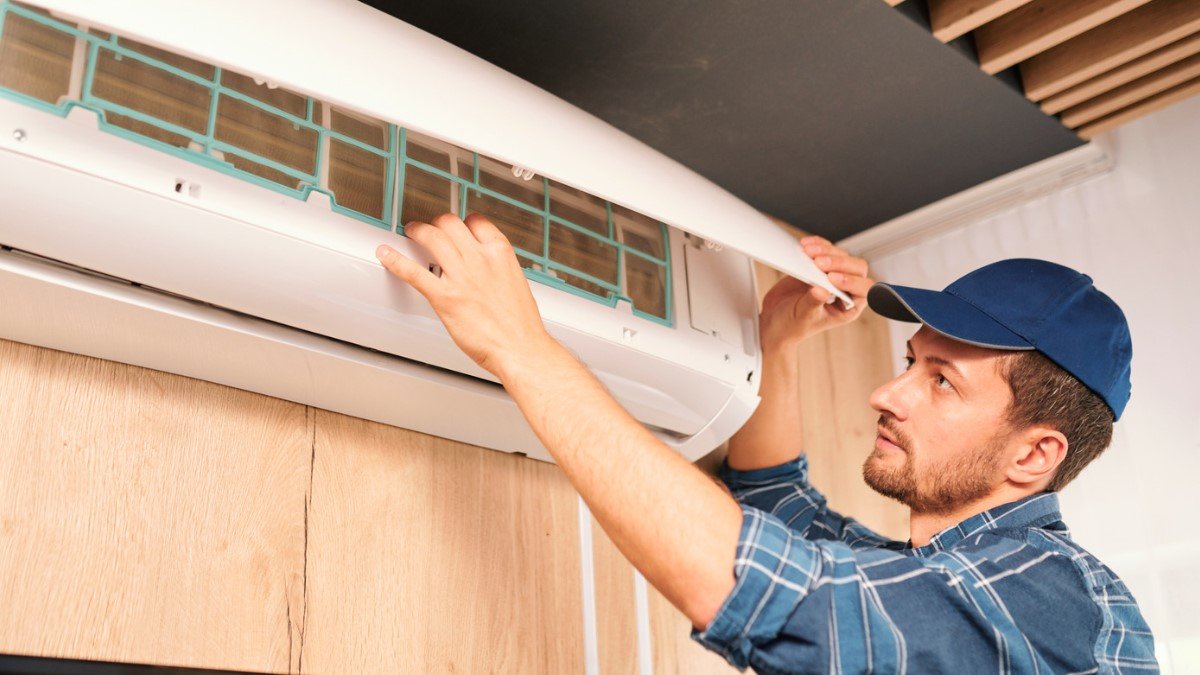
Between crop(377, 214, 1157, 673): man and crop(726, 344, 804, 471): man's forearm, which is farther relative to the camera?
crop(726, 344, 804, 471): man's forearm

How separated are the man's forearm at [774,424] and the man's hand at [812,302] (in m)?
0.03

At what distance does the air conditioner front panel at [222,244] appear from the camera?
92cm

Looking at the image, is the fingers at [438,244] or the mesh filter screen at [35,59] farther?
the fingers at [438,244]

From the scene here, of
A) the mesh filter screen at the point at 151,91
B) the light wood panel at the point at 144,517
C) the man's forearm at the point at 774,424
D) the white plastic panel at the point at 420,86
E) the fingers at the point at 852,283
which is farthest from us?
the man's forearm at the point at 774,424

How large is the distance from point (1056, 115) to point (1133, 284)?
12.0 inches

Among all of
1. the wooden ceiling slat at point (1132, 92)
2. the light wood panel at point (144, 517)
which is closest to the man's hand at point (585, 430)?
the light wood panel at point (144, 517)

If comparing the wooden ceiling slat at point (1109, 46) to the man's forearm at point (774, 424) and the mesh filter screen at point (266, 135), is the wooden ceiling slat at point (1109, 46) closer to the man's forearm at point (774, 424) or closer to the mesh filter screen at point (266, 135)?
the man's forearm at point (774, 424)

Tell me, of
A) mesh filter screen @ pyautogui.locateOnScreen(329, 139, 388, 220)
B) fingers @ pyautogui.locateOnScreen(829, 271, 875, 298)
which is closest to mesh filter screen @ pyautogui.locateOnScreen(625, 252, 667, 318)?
fingers @ pyautogui.locateOnScreen(829, 271, 875, 298)

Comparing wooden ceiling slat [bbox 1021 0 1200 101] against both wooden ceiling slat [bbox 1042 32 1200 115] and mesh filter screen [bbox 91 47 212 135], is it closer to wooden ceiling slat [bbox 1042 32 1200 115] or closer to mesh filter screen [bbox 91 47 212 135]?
wooden ceiling slat [bbox 1042 32 1200 115]

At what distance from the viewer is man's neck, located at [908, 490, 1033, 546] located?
1.25m

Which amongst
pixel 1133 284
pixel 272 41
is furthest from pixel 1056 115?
pixel 272 41

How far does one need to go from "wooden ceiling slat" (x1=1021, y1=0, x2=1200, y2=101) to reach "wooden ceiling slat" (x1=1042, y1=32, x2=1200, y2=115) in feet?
0.06

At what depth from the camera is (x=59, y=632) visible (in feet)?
3.43

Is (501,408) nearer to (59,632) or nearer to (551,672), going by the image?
(551,672)
